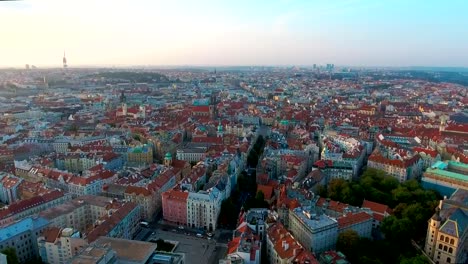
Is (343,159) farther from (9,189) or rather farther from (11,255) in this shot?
(9,189)

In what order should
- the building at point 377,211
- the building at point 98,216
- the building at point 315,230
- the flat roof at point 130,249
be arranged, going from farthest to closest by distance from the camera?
the building at point 377,211
the building at point 98,216
the building at point 315,230
the flat roof at point 130,249

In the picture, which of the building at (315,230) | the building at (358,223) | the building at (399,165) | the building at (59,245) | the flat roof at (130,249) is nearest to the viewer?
the flat roof at (130,249)

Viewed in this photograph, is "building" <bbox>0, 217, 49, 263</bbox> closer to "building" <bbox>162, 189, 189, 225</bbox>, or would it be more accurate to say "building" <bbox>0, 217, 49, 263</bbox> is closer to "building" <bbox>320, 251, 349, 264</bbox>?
"building" <bbox>162, 189, 189, 225</bbox>

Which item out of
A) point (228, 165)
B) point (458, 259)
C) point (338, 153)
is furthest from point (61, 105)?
point (458, 259)

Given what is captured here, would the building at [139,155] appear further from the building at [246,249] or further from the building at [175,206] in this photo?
the building at [246,249]

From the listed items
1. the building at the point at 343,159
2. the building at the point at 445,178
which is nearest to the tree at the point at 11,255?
the building at the point at 343,159

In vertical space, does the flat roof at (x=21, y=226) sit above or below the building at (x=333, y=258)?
above

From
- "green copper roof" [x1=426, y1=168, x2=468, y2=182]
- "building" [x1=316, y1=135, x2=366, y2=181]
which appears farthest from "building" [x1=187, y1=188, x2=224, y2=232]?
"green copper roof" [x1=426, y1=168, x2=468, y2=182]
